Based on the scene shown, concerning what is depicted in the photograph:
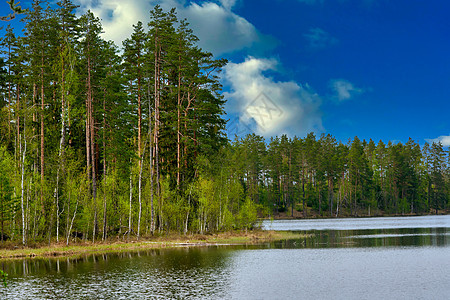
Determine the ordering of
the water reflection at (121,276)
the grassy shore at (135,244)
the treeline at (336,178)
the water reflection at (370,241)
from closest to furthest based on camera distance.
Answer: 1. the water reflection at (121,276)
2. the grassy shore at (135,244)
3. the water reflection at (370,241)
4. the treeline at (336,178)

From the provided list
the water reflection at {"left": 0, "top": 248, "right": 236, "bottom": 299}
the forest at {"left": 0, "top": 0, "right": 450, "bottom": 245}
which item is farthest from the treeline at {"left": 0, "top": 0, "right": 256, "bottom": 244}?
the water reflection at {"left": 0, "top": 248, "right": 236, "bottom": 299}

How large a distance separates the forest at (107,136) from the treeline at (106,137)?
189 millimetres

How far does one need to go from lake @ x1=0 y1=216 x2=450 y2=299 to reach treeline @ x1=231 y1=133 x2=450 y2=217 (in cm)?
8748

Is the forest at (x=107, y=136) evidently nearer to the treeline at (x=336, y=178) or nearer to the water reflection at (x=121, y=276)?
the water reflection at (x=121, y=276)

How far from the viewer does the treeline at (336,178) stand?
13225 cm

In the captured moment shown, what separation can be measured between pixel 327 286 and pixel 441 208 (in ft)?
483

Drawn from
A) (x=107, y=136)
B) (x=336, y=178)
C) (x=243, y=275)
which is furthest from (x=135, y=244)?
(x=336, y=178)

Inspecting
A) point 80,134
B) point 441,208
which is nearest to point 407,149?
point 441,208

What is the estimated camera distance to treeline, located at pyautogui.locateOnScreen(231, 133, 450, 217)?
132 m

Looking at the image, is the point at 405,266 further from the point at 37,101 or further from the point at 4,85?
the point at 4,85

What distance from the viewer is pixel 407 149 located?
152625 millimetres

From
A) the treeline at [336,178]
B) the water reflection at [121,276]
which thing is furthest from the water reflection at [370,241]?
the treeline at [336,178]

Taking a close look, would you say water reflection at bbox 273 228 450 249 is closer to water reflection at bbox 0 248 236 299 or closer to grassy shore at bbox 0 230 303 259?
grassy shore at bbox 0 230 303 259

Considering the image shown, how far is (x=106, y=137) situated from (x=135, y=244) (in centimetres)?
1630
